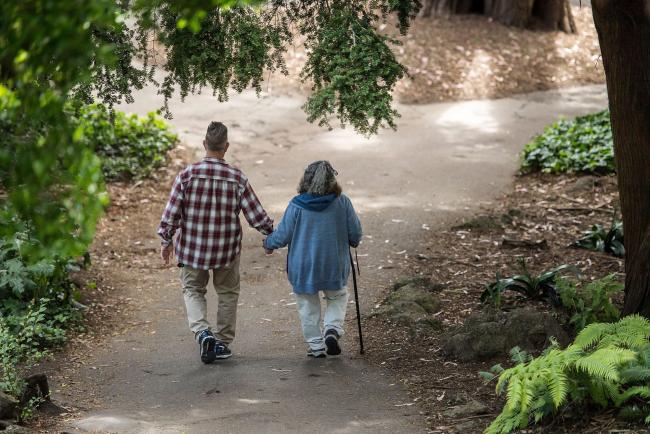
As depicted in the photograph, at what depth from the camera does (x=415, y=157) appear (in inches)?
574

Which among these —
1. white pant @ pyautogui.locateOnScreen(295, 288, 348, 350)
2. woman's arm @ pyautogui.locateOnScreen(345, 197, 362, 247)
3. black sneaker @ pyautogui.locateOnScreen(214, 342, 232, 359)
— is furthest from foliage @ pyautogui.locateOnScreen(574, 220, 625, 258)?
black sneaker @ pyautogui.locateOnScreen(214, 342, 232, 359)

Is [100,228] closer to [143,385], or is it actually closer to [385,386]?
[143,385]

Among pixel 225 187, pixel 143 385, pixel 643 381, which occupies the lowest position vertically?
pixel 143 385

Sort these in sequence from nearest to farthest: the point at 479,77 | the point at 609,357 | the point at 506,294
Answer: the point at 609,357 < the point at 506,294 < the point at 479,77

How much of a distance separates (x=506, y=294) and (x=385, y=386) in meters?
2.33

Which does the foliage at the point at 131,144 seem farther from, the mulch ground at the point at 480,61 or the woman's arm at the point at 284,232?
the woman's arm at the point at 284,232

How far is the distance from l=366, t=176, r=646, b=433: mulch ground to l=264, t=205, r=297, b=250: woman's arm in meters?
1.20

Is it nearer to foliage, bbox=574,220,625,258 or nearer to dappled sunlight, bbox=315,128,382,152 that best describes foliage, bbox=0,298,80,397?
foliage, bbox=574,220,625,258

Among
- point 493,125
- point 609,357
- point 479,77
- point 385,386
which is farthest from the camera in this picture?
point 479,77

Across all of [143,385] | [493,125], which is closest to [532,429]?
[143,385]

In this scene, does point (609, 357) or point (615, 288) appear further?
point (615, 288)

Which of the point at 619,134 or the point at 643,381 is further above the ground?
the point at 619,134

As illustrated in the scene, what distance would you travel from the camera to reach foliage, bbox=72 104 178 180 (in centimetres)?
1374

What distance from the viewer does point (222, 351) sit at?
7.67 meters
